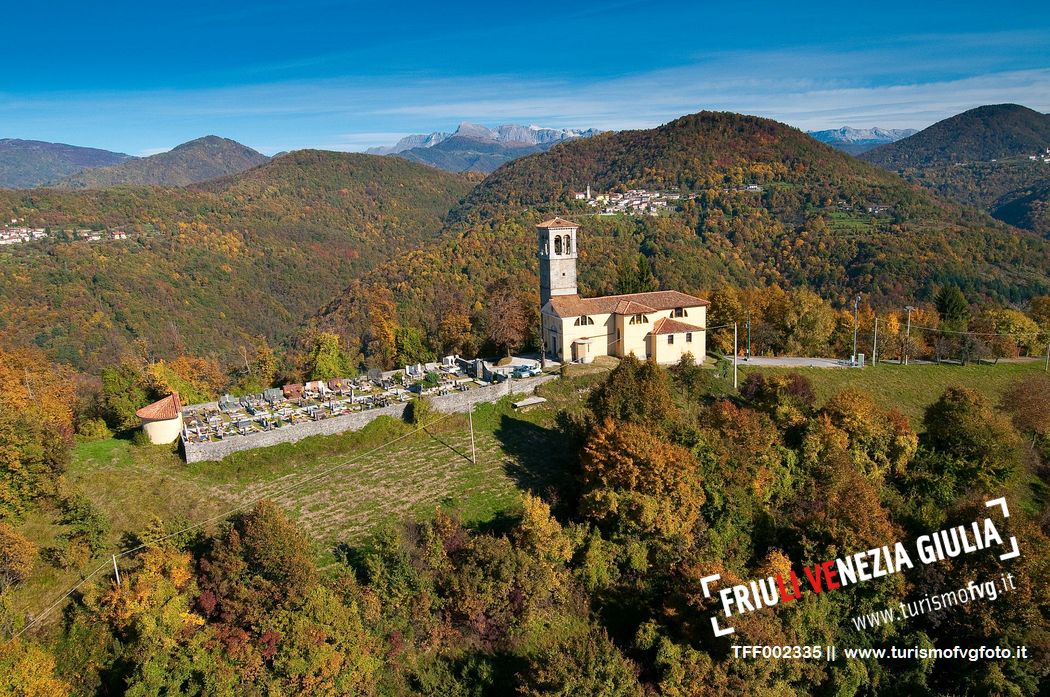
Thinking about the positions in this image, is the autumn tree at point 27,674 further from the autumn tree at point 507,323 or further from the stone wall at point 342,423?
the autumn tree at point 507,323

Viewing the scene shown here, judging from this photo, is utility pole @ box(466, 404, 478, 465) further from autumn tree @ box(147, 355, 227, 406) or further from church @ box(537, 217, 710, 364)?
autumn tree @ box(147, 355, 227, 406)

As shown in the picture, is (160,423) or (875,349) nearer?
(160,423)

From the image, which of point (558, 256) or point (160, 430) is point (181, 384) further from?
point (558, 256)

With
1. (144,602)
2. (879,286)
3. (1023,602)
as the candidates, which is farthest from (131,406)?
(879,286)

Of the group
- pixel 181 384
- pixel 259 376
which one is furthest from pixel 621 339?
pixel 181 384

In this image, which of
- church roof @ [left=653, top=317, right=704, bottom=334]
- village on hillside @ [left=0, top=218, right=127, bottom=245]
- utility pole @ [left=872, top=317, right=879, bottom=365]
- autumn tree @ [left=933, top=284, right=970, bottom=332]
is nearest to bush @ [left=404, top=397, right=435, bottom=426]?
church roof @ [left=653, top=317, right=704, bottom=334]

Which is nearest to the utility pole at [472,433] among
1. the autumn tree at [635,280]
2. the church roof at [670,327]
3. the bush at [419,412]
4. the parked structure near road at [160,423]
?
the bush at [419,412]
